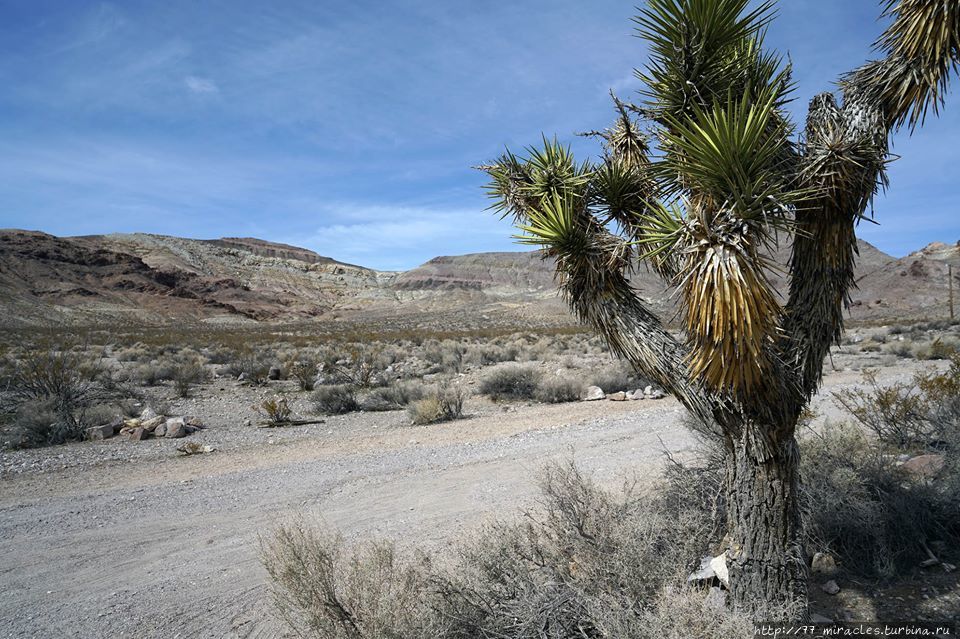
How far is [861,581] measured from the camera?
14.3 feet

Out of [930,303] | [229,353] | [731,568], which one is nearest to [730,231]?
[731,568]

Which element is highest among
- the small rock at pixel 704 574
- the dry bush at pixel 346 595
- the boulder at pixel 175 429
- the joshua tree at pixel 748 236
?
the joshua tree at pixel 748 236

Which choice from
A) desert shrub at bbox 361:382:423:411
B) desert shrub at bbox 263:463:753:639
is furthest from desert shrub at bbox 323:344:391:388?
desert shrub at bbox 263:463:753:639

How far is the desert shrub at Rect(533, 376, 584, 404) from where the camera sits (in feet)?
48.5

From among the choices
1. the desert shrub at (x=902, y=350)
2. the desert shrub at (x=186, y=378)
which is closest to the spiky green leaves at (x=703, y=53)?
the desert shrub at (x=186, y=378)

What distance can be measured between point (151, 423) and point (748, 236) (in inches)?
502

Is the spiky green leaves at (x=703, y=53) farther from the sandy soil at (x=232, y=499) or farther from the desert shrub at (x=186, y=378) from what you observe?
the desert shrub at (x=186, y=378)

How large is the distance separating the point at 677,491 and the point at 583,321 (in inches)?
89.4

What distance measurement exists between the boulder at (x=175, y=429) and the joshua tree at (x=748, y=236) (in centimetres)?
1080

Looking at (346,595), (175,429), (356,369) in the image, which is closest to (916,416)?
(346,595)

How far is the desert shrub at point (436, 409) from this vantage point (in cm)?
1249

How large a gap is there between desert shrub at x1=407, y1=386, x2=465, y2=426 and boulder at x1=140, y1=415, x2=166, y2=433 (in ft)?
18.1

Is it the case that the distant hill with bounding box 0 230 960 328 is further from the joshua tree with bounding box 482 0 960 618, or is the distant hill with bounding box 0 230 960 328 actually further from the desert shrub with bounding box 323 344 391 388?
the joshua tree with bounding box 482 0 960 618

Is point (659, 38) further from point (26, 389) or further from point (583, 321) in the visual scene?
point (26, 389)
